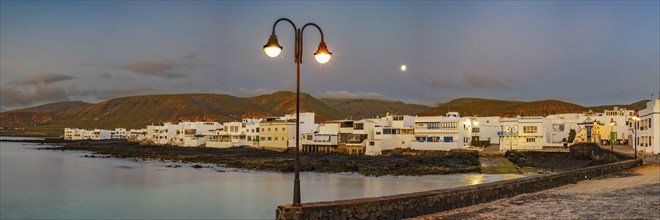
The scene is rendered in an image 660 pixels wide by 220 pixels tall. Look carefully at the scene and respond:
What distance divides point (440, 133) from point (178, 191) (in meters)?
48.5

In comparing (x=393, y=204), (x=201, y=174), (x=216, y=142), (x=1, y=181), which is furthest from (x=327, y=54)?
(x=216, y=142)

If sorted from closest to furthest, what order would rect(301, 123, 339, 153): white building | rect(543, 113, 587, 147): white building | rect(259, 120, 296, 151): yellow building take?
1. rect(543, 113, 587, 147): white building
2. rect(301, 123, 339, 153): white building
3. rect(259, 120, 296, 151): yellow building

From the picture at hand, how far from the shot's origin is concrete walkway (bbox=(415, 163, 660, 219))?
13859 millimetres

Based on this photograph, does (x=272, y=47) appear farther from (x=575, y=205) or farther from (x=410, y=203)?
(x=575, y=205)

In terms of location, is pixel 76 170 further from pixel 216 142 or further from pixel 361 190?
pixel 216 142

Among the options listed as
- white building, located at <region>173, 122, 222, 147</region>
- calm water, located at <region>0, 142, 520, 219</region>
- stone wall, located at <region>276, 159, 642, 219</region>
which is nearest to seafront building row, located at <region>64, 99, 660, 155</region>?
white building, located at <region>173, 122, 222, 147</region>

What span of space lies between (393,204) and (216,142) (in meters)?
107

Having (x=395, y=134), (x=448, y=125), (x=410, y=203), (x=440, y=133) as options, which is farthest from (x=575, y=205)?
(x=395, y=134)

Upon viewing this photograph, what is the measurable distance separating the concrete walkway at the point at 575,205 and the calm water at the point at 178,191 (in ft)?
58.6

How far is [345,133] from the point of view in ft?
293

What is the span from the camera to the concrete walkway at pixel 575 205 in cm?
1386

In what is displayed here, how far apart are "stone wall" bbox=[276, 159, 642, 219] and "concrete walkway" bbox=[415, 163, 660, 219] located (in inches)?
11.4

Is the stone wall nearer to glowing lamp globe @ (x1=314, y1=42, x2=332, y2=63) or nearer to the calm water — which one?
glowing lamp globe @ (x1=314, y1=42, x2=332, y2=63)

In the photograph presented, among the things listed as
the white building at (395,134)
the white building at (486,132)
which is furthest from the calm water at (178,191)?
the white building at (486,132)
